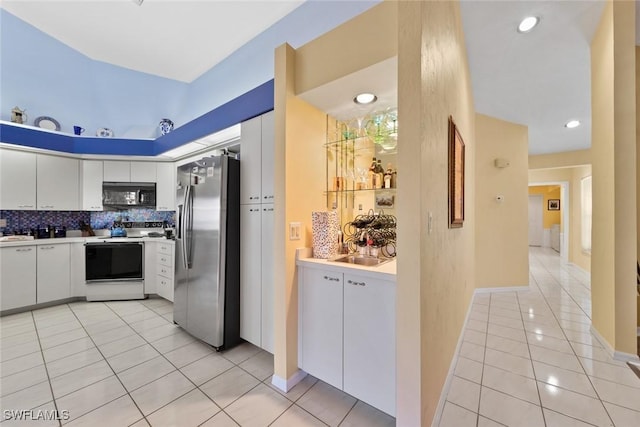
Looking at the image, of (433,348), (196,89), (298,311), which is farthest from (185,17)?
(433,348)

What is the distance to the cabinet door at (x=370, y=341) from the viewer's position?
149 centimetres

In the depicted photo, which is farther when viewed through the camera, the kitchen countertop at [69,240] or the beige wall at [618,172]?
the kitchen countertop at [69,240]

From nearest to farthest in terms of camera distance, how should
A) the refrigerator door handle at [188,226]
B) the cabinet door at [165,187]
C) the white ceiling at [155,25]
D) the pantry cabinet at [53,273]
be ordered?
1. the refrigerator door handle at [188,226]
2. the white ceiling at [155,25]
3. the pantry cabinet at [53,273]
4. the cabinet door at [165,187]

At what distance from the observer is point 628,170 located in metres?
2.19

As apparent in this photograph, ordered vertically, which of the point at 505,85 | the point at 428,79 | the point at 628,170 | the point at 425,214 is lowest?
the point at 425,214

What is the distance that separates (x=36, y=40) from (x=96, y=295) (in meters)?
3.99

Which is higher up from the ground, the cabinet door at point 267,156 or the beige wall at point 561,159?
the beige wall at point 561,159

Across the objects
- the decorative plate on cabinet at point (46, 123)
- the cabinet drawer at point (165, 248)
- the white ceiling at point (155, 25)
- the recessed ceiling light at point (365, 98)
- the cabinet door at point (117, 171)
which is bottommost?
the cabinet drawer at point (165, 248)

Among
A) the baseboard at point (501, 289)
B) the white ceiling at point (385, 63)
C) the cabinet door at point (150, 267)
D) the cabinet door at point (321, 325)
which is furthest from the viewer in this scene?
the baseboard at point (501, 289)

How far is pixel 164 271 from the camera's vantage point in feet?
12.4

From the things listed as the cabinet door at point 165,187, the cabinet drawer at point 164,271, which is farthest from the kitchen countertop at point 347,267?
the cabinet door at point 165,187

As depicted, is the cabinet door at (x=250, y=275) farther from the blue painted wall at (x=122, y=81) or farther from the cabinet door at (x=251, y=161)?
the blue painted wall at (x=122, y=81)

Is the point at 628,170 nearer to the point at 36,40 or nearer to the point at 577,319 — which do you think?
the point at 577,319

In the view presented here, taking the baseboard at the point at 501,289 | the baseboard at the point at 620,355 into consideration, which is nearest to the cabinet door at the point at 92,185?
the baseboard at the point at 501,289
